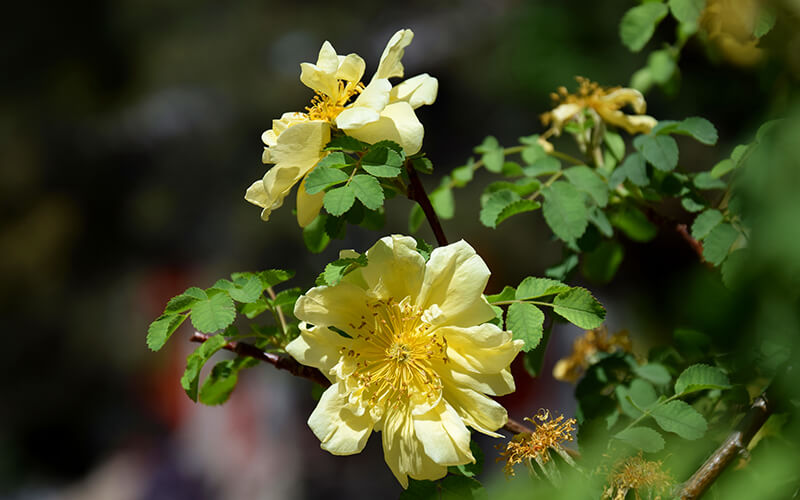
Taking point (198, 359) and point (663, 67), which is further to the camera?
point (663, 67)

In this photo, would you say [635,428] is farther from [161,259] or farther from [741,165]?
[161,259]

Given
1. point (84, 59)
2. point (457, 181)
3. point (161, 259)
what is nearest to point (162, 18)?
point (84, 59)

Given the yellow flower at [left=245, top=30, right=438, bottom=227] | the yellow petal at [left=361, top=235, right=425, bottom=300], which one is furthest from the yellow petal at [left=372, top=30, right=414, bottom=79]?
the yellow petal at [left=361, top=235, right=425, bottom=300]

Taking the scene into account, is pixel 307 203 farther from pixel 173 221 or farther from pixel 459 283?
pixel 173 221

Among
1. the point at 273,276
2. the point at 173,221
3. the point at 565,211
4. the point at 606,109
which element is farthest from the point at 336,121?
the point at 173,221

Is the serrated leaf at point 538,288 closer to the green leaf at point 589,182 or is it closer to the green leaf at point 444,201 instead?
the green leaf at point 589,182
